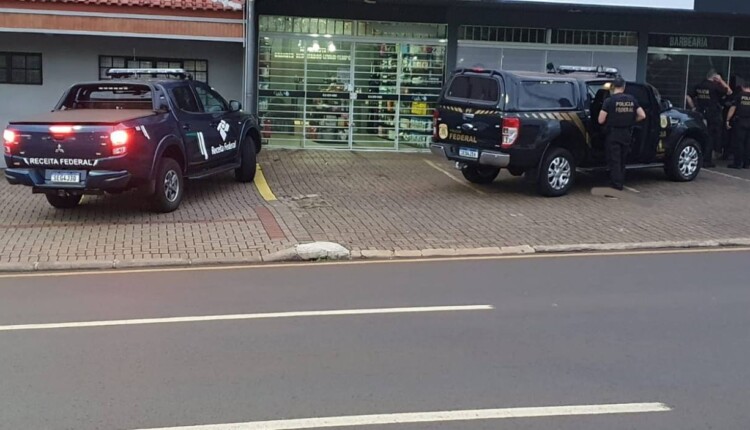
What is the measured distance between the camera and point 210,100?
1256 cm

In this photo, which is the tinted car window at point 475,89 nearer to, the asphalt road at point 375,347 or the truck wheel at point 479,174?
the truck wheel at point 479,174

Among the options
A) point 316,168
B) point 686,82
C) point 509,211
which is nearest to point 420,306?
point 509,211

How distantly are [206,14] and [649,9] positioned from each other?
9001mm

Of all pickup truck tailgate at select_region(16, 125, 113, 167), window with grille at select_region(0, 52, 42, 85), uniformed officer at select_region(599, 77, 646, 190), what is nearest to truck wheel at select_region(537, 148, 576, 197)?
uniformed officer at select_region(599, 77, 646, 190)

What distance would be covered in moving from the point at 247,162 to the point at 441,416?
967cm

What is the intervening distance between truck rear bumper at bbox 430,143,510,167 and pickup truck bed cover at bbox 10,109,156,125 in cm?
471

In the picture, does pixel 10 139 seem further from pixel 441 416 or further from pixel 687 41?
pixel 687 41

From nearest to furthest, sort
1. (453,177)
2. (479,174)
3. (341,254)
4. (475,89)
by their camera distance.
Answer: (341,254) → (475,89) → (479,174) → (453,177)

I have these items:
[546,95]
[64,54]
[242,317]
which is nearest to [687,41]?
[546,95]

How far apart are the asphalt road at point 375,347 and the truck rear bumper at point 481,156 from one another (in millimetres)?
3883

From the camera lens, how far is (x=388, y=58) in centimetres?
1741

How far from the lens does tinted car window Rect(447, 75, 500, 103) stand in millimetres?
12320

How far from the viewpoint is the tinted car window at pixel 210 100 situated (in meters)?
12.3

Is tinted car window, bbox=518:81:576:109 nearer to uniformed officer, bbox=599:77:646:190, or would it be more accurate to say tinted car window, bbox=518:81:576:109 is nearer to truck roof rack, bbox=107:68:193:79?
uniformed officer, bbox=599:77:646:190
